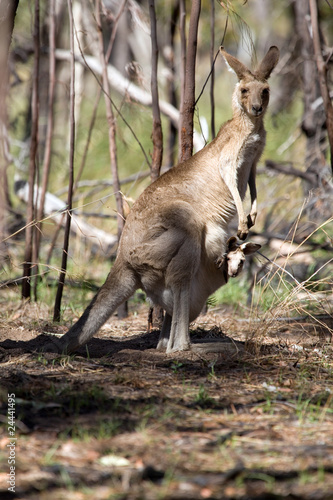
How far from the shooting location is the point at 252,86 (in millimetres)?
3842

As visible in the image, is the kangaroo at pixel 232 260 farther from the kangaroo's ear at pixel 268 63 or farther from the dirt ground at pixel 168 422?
the kangaroo's ear at pixel 268 63

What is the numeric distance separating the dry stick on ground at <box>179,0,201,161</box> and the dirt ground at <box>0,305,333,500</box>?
5.39 ft

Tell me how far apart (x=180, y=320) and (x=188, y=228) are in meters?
0.60

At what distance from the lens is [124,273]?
3.71 meters

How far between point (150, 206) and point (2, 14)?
157cm

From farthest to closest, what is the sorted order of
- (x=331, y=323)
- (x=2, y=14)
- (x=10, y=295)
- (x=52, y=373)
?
(x=10, y=295) < (x=331, y=323) < (x=2, y=14) < (x=52, y=373)

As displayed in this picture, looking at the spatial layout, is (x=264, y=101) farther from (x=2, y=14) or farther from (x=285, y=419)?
(x=285, y=419)

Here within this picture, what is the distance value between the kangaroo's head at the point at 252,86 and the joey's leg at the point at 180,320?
1351mm

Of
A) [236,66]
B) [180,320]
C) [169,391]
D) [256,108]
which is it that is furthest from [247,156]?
[169,391]

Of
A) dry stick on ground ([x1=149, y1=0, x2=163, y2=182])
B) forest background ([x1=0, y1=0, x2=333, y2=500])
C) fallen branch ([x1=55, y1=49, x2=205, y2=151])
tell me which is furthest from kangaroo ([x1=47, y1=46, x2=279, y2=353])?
fallen branch ([x1=55, y1=49, x2=205, y2=151])

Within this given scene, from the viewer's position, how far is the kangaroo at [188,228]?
3.52 meters

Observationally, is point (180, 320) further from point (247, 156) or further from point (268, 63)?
point (268, 63)

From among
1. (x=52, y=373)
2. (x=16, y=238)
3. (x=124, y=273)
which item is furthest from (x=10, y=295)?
(x=52, y=373)

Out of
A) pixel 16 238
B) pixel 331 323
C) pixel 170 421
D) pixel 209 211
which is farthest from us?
pixel 16 238
